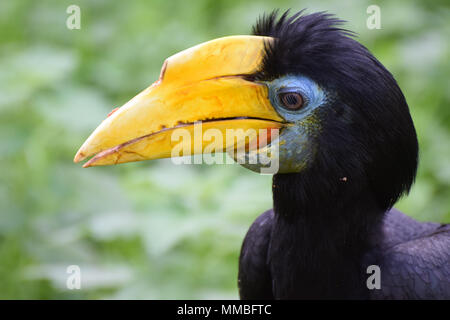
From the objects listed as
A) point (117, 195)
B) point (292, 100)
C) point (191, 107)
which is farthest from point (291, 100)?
point (117, 195)

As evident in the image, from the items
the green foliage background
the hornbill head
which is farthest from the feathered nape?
the green foliage background

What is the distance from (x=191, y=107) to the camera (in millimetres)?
3148

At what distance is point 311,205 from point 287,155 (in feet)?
0.82

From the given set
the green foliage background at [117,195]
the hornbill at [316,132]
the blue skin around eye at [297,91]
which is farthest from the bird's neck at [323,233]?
the green foliage background at [117,195]

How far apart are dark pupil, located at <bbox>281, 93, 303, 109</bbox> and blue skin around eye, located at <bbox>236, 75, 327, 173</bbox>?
0.02 meters

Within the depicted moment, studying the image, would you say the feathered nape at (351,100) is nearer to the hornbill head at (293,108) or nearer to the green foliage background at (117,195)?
the hornbill head at (293,108)

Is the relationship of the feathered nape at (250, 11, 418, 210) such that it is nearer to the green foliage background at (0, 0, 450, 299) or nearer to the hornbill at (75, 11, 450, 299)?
the hornbill at (75, 11, 450, 299)

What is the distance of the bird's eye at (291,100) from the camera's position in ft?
10.2

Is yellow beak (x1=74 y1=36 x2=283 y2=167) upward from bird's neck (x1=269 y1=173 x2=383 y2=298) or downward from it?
upward

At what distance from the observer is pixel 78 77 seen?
6660 mm

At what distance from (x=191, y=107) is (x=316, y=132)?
21.1 inches

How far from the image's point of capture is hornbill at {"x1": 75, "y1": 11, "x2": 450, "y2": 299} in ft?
10.1

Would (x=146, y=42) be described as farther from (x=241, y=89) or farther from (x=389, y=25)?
(x=241, y=89)

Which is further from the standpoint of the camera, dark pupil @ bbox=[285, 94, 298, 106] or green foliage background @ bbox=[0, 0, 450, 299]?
green foliage background @ bbox=[0, 0, 450, 299]
